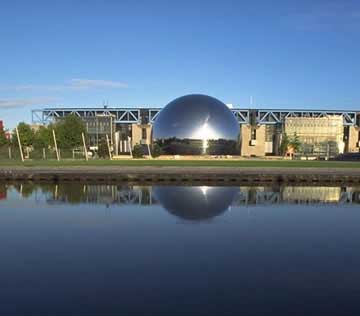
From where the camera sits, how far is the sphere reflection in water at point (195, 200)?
1366 centimetres

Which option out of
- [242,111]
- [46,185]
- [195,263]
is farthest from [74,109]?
[195,263]

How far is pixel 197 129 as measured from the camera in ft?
182

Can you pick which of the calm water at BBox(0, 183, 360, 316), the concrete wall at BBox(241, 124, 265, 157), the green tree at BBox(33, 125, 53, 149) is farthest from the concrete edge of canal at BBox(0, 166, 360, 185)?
the concrete wall at BBox(241, 124, 265, 157)

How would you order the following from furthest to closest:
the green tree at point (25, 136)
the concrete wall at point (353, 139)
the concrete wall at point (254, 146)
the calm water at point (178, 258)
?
the concrete wall at point (353, 139) → the concrete wall at point (254, 146) → the green tree at point (25, 136) → the calm water at point (178, 258)

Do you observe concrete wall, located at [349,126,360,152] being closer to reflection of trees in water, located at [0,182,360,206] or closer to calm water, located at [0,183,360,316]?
reflection of trees in water, located at [0,182,360,206]

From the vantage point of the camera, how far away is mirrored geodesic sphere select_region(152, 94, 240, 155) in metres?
55.3

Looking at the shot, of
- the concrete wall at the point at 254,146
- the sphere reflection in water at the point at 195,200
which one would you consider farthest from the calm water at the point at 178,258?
the concrete wall at the point at 254,146

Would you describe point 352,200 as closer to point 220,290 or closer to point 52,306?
point 220,290

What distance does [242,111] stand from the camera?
96.7m

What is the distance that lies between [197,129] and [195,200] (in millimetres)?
39516

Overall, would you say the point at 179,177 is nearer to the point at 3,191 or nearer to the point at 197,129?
the point at 3,191

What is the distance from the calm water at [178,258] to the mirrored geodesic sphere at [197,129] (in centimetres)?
3921

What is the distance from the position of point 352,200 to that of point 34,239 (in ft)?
47.1

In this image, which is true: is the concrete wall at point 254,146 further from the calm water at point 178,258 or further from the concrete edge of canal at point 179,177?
the calm water at point 178,258
